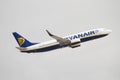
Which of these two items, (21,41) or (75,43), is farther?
(21,41)

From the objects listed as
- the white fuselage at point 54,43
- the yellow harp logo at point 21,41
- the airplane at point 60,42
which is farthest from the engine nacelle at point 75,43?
the yellow harp logo at point 21,41

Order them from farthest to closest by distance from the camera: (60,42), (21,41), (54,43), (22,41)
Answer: (21,41) → (22,41) → (54,43) → (60,42)

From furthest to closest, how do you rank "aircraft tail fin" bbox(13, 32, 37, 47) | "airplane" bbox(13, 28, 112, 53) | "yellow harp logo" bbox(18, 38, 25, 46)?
"yellow harp logo" bbox(18, 38, 25, 46)
"aircraft tail fin" bbox(13, 32, 37, 47)
"airplane" bbox(13, 28, 112, 53)

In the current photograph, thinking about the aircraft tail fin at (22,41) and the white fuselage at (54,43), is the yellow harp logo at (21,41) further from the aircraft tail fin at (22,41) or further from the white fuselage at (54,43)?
the white fuselage at (54,43)

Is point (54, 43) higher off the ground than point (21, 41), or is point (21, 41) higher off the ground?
point (21, 41)

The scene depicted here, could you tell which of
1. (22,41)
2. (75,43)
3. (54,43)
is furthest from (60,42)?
(22,41)

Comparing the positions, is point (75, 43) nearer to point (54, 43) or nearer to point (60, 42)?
point (60, 42)

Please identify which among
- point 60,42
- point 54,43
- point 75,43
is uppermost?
point 60,42

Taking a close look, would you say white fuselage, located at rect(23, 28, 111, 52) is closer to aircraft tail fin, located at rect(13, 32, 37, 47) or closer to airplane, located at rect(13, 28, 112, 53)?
airplane, located at rect(13, 28, 112, 53)

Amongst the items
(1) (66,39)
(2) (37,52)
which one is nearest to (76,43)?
(1) (66,39)

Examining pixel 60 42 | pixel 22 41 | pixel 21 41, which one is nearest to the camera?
pixel 60 42

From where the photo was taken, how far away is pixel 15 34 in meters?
200

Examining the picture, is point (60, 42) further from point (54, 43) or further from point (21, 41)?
point (21, 41)

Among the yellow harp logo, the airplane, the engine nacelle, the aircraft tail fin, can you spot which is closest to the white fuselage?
the airplane
